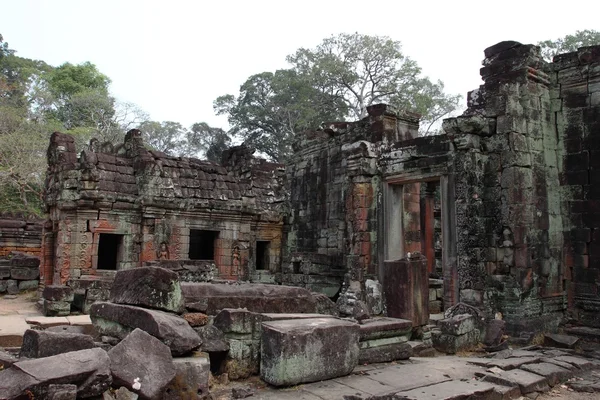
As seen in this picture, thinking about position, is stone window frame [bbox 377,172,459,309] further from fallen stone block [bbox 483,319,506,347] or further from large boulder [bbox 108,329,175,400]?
large boulder [bbox 108,329,175,400]

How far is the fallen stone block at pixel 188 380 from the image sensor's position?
404 cm

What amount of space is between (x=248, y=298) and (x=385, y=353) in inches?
74.0

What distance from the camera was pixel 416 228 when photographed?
35.2ft

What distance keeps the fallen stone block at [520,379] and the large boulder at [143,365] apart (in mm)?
3498

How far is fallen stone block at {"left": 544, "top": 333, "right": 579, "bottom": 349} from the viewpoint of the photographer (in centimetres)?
709

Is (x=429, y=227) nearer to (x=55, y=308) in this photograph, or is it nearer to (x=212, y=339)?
(x=212, y=339)

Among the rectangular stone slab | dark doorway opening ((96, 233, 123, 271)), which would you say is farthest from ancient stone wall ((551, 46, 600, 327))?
dark doorway opening ((96, 233, 123, 271))

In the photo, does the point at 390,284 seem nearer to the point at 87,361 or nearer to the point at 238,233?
the point at 87,361

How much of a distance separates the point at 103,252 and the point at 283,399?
42.6 feet

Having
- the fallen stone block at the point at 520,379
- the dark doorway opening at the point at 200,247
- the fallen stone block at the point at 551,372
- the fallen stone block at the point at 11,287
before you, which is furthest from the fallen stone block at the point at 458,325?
the fallen stone block at the point at 11,287

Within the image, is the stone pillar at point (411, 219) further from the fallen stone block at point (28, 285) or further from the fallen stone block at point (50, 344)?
the fallen stone block at point (28, 285)

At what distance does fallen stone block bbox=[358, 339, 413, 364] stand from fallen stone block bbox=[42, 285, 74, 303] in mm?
7824

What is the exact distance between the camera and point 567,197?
8336 mm

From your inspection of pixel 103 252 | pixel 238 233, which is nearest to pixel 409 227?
pixel 238 233
